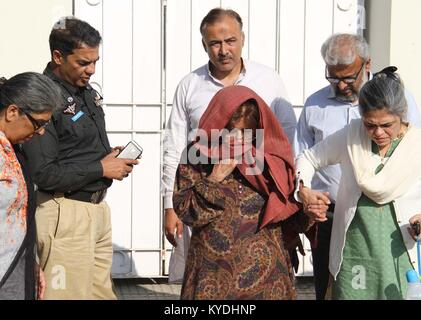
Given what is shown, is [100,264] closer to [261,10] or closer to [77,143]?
[77,143]

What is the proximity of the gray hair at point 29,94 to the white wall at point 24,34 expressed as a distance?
94.1 inches

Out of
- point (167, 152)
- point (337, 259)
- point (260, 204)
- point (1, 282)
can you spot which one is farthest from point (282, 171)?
point (1, 282)

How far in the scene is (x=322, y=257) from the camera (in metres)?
5.89

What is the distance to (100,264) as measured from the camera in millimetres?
5910

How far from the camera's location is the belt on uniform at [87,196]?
224 inches

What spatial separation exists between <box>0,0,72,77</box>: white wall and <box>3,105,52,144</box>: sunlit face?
8.22ft

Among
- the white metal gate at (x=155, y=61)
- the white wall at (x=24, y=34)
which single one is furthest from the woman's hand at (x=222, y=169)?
the white metal gate at (x=155, y=61)

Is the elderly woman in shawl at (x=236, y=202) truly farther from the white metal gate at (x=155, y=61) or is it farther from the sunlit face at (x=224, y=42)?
the white metal gate at (x=155, y=61)

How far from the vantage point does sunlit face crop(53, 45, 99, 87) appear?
568 cm

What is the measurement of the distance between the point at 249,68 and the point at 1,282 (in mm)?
2212

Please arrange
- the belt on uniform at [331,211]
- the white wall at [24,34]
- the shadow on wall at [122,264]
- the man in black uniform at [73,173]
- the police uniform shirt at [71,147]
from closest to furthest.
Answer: the police uniform shirt at [71,147], the man in black uniform at [73,173], the belt on uniform at [331,211], the white wall at [24,34], the shadow on wall at [122,264]

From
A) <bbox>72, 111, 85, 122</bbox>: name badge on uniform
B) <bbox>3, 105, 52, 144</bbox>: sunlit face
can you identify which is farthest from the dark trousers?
<bbox>3, 105, 52, 144</bbox>: sunlit face

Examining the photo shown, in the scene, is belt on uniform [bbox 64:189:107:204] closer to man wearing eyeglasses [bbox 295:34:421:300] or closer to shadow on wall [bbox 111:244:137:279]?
man wearing eyeglasses [bbox 295:34:421:300]

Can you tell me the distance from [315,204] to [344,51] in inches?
45.4
